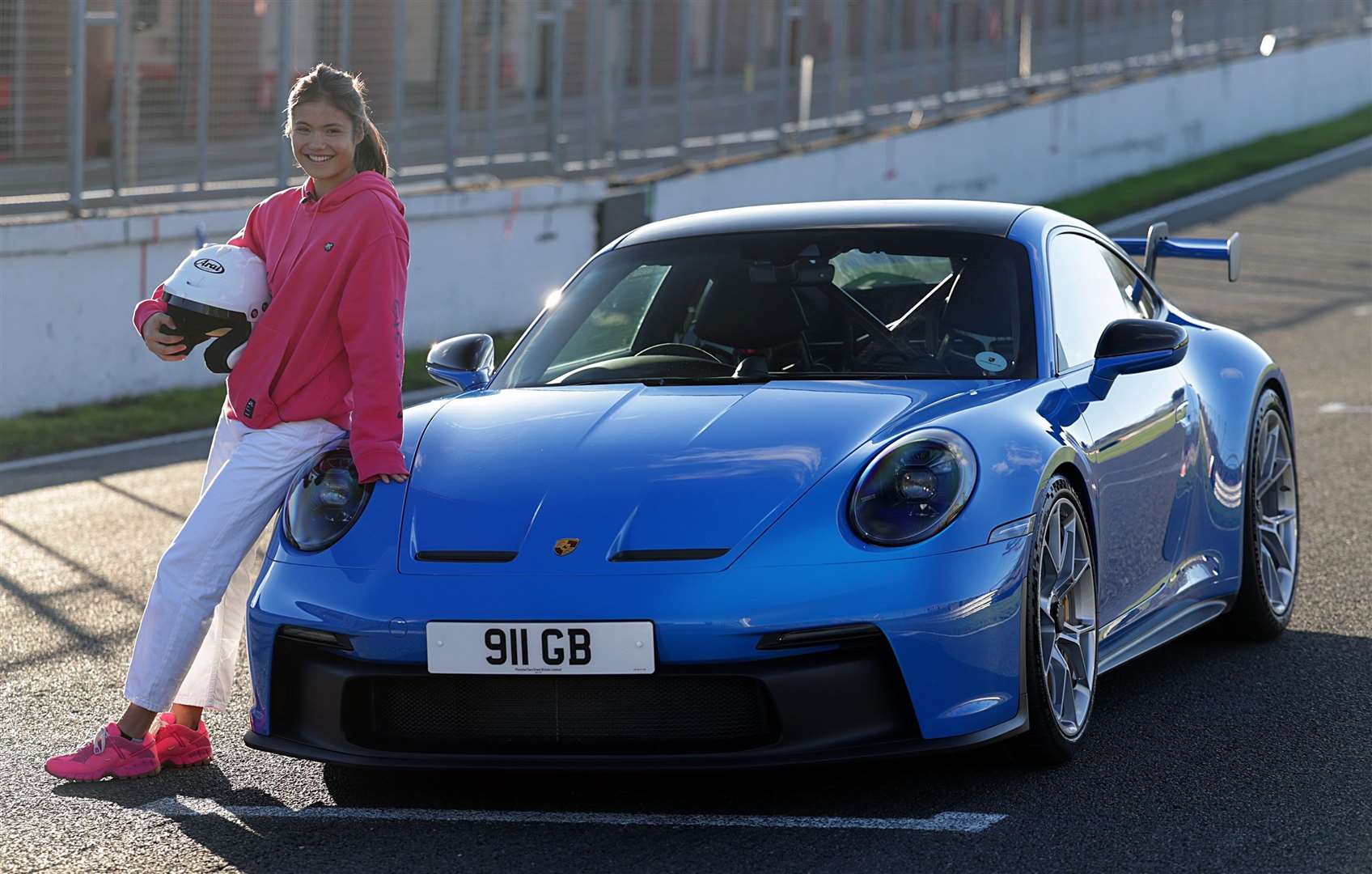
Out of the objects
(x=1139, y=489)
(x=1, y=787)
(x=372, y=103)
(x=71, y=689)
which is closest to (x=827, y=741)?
(x=1139, y=489)

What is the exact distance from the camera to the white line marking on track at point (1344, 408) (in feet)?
38.3

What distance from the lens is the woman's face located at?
5.10 meters

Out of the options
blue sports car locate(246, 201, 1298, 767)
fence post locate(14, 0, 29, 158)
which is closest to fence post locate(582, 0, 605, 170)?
fence post locate(14, 0, 29, 158)

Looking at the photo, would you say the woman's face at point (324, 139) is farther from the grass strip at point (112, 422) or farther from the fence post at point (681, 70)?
the fence post at point (681, 70)

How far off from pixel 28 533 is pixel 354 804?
14.3ft

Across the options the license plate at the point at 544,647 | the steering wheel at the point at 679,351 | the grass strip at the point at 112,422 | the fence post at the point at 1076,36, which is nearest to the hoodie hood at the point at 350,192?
the steering wheel at the point at 679,351

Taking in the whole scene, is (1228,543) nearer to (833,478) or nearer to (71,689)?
(833,478)

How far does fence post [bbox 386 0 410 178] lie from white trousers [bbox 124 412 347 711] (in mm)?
10573

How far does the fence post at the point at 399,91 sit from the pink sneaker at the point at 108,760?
35.5 feet

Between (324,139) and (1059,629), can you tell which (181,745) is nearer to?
(324,139)

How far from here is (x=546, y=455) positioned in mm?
4805

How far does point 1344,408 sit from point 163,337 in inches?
328

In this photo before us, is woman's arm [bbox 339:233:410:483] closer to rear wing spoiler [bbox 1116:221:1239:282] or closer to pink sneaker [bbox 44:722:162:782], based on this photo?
pink sneaker [bbox 44:722:162:782]

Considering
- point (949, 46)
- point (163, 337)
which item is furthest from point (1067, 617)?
point (949, 46)
